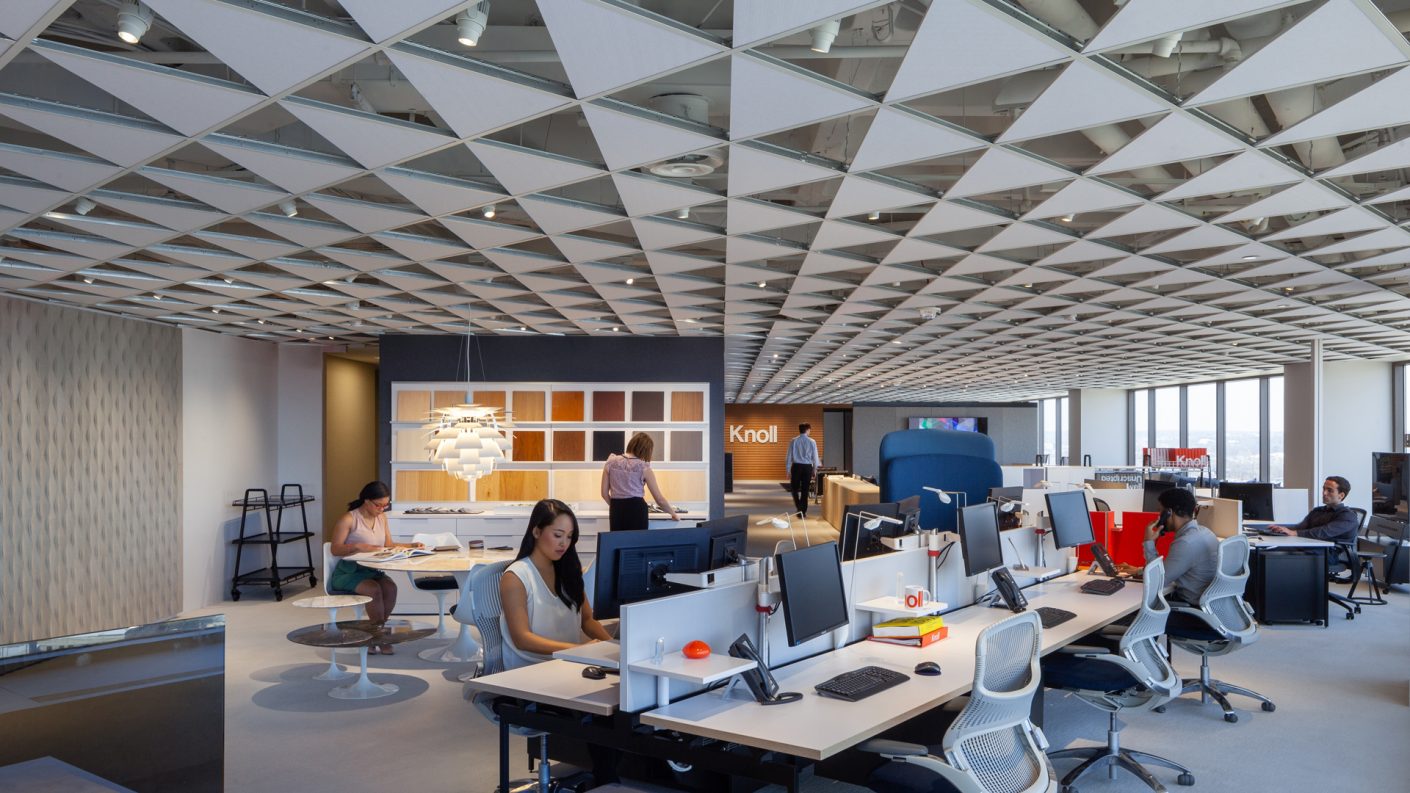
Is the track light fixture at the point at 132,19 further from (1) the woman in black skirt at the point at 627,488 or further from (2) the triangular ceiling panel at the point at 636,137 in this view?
(1) the woman in black skirt at the point at 627,488

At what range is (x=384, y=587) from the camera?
7.31 m

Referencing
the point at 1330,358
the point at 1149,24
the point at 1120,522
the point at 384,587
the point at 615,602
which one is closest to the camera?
the point at 1149,24

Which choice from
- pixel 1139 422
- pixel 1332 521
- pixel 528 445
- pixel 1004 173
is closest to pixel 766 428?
pixel 1139 422

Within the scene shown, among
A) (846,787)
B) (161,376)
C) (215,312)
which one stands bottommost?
(846,787)

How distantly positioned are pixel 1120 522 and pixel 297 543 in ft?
31.2

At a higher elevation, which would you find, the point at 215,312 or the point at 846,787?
the point at 215,312

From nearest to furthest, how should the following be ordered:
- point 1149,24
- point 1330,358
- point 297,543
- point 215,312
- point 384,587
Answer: point 1149,24, point 384,587, point 215,312, point 297,543, point 1330,358

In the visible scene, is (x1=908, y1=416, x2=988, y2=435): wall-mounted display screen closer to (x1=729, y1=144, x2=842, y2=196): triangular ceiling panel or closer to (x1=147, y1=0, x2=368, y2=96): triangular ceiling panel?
(x1=729, y1=144, x2=842, y2=196): triangular ceiling panel

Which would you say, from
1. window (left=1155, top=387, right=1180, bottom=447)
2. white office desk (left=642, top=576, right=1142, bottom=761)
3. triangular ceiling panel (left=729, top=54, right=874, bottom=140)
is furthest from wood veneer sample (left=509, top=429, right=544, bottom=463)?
window (left=1155, top=387, right=1180, bottom=447)

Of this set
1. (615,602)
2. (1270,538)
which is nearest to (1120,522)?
(1270,538)

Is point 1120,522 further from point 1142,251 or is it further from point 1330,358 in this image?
point 1330,358

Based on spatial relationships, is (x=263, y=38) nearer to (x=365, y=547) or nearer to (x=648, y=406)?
(x=365, y=547)

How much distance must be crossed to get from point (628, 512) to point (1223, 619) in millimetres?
4985

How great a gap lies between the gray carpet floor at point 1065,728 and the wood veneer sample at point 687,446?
4.14 metres
